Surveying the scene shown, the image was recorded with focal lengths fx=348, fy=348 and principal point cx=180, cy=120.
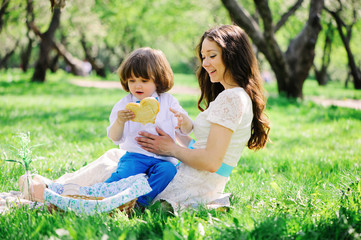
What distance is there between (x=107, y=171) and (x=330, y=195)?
6.28 ft

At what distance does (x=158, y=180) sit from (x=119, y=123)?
56 centimetres

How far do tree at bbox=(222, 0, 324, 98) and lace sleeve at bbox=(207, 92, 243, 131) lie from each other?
23.0ft

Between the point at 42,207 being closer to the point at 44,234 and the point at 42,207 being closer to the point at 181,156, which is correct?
the point at 44,234

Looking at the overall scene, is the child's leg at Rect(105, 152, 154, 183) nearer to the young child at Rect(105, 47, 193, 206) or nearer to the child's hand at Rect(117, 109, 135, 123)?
the young child at Rect(105, 47, 193, 206)

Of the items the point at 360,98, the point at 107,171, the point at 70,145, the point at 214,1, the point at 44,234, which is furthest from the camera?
the point at 214,1

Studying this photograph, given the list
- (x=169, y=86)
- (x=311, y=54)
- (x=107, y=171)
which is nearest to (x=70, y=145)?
(x=107, y=171)

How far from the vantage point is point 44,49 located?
15062 millimetres

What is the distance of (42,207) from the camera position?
101 inches

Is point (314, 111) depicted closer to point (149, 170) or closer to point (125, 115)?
point (149, 170)

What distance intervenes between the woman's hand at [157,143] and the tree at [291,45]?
274 inches

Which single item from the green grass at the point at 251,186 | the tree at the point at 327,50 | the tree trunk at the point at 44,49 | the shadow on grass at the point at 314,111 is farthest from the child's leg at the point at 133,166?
the tree at the point at 327,50

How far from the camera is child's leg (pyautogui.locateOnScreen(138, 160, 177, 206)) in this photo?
8.87ft

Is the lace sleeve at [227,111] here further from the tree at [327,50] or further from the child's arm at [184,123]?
the tree at [327,50]

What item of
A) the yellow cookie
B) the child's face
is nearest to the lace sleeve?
the yellow cookie
